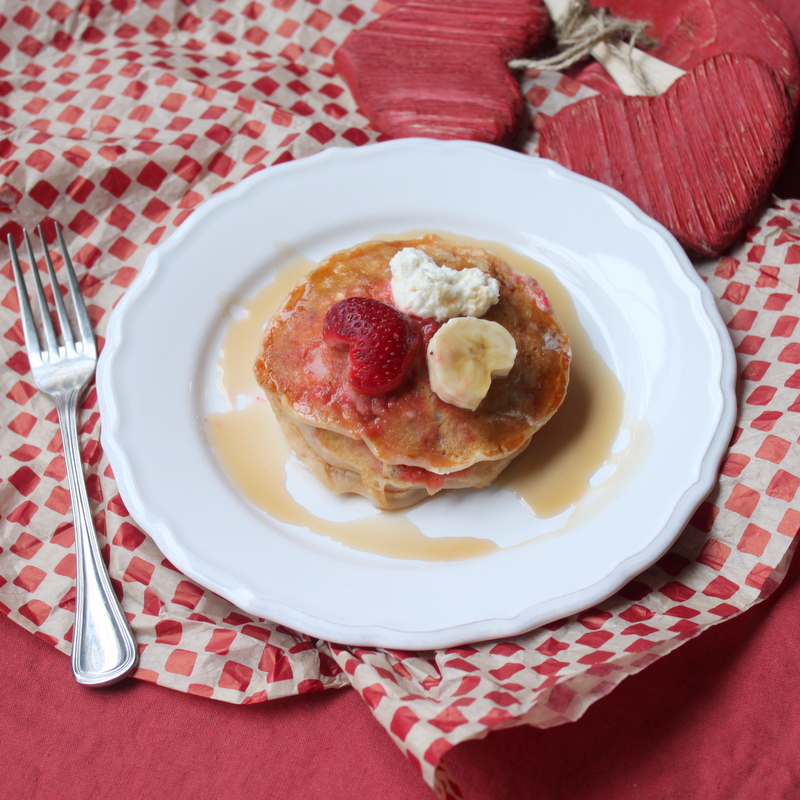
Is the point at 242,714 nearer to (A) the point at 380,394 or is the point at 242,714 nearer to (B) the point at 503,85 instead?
(A) the point at 380,394

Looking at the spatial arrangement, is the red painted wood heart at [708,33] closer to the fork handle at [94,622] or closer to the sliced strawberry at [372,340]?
the sliced strawberry at [372,340]

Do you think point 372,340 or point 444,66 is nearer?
point 372,340

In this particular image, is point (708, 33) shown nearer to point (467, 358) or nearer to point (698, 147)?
point (698, 147)

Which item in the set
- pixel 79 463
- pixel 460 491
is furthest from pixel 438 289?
pixel 79 463

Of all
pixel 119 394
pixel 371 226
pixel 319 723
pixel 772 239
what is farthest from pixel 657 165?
pixel 319 723

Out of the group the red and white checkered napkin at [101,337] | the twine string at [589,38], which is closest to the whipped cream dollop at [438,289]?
the red and white checkered napkin at [101,337]

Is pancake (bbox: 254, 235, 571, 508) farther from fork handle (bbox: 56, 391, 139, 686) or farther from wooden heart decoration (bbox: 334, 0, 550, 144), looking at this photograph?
wooden heart decoration (bbox: 334, 0, 550, 144)
